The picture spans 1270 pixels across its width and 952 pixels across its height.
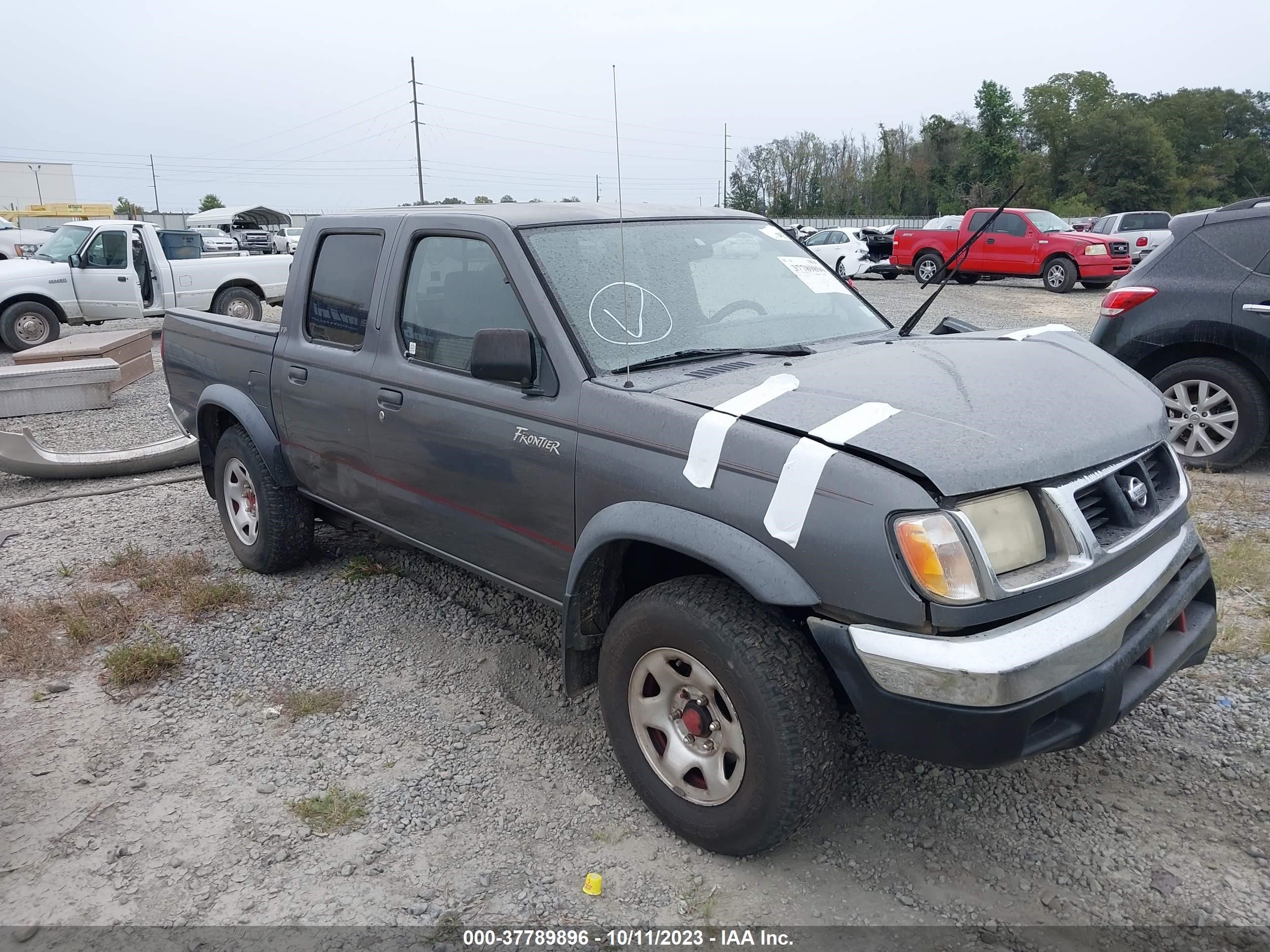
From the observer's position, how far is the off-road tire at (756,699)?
255cm

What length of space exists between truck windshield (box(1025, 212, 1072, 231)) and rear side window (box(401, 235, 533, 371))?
66.7ft

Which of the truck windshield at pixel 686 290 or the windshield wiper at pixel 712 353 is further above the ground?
the truck windshield at pixel 686 290

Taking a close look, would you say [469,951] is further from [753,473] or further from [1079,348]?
[1079,348]

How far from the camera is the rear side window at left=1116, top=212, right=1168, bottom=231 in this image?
25906 mm

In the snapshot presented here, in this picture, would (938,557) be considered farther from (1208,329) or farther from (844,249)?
(844,249)

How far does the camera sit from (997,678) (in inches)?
90.3

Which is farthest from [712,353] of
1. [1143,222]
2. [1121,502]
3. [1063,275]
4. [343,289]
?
[1143,222]

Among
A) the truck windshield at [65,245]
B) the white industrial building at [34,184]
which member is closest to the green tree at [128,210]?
the white industrial building at [34,184]

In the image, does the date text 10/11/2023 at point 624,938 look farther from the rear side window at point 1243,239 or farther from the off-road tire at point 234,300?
the off-road tire at point 234,300

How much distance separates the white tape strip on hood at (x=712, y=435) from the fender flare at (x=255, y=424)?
114 inches

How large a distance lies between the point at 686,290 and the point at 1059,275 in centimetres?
1981

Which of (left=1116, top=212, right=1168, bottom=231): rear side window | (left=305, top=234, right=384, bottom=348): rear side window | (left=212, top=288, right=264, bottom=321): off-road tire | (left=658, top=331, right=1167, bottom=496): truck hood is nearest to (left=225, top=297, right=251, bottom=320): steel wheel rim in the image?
(left=212, top=288, right=264, bottom=321): off-road tire

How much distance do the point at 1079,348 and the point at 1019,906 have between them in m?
1.96

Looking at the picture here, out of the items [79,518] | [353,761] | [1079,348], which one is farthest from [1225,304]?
[79,518]
